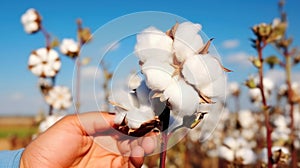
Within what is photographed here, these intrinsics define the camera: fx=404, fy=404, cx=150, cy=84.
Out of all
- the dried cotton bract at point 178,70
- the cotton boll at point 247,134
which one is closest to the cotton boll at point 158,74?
the dried cotton bract at point 178,70

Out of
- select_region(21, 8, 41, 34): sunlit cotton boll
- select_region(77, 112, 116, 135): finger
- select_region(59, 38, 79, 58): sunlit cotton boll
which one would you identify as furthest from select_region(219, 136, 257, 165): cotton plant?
select_region(21, 8, 41, 34): sunlit cotton boll

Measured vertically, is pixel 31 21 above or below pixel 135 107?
above

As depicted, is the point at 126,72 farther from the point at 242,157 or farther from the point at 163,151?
the point at 242,157

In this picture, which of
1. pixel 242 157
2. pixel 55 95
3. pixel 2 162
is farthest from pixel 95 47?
pixel 55 95

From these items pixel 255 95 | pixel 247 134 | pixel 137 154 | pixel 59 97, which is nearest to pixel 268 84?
pixel 255 95

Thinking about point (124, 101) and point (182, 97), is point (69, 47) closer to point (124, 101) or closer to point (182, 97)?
point (124, 101)

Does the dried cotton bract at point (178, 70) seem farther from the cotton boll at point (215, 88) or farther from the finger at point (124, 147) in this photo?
the finger at point (124, 147)
